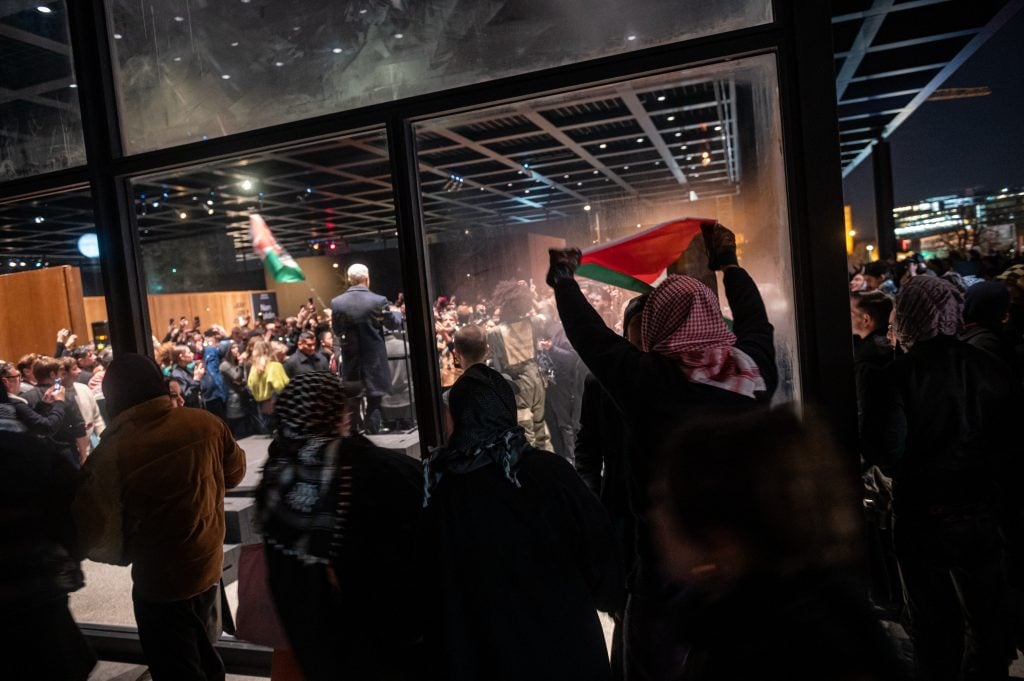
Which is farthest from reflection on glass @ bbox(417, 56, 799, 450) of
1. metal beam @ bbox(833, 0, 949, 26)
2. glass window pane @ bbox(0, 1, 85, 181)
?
metal beam @ bbox(833, 0, 949, 26)

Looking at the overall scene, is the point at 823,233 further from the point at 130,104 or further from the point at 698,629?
the point at 130,104

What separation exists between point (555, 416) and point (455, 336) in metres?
0.92

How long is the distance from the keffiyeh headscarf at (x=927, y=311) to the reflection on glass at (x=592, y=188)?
43 centimetres

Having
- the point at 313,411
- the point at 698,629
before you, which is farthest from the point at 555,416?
the point at 698,629

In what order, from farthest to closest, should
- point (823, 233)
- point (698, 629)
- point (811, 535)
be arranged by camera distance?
point (823, 233) → point (698, 629) → point (811, 535)

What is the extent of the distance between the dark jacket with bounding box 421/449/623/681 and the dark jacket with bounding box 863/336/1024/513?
1.47 meters

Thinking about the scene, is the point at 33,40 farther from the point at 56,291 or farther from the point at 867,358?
the point at 867,358

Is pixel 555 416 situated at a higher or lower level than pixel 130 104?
lower

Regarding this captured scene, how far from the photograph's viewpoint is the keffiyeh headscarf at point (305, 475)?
6.79ft

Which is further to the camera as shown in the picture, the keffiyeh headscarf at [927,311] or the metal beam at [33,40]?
the metal beam at [33,40]

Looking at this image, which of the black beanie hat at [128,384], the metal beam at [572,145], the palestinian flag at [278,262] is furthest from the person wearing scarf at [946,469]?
the palestinian flag at [278,262]

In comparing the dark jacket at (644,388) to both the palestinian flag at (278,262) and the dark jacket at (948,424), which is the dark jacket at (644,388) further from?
the palestinian flag at (278,262)

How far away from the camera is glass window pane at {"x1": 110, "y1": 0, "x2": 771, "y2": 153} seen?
3.09 meters

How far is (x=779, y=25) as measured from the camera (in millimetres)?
2836
